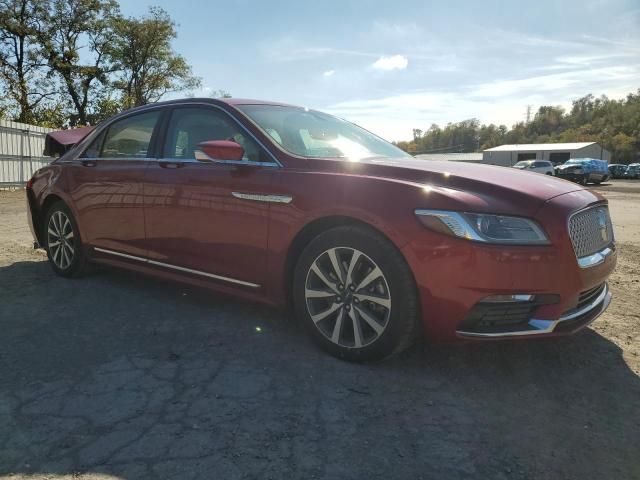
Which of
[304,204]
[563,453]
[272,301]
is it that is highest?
[304,204]

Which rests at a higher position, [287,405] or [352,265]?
[352,265]

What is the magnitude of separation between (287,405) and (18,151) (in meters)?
17.9

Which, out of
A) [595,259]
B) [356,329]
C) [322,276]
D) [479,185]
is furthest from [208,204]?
[595,259]

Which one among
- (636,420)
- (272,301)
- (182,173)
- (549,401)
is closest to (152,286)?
(182,173)

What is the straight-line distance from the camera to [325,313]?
3104mm

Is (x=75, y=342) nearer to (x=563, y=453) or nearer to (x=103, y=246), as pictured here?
(x=103, y=246)

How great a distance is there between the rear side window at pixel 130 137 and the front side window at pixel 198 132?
27 cm

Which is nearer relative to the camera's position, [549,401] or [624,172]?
[549,401]

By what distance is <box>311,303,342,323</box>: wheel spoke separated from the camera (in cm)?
306

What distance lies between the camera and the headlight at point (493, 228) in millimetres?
2598

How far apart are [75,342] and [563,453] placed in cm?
289

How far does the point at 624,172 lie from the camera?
1860 inches

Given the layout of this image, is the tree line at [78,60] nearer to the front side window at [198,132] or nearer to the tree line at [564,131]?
the front side window at [198,132]

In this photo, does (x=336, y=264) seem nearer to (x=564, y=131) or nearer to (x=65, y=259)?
(x=65, y=259)
